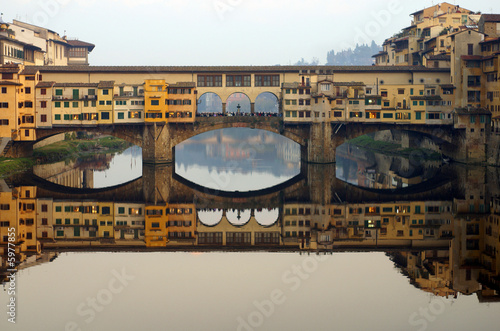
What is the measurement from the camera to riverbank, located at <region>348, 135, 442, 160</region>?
70.6 m

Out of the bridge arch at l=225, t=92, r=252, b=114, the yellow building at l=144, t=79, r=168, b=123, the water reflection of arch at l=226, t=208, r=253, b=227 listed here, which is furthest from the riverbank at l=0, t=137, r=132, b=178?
the bridge arch at l=225, t=92, r=252, b=114

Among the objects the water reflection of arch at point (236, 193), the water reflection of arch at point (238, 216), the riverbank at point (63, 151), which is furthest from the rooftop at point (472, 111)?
the riverbank at point (63, 151)

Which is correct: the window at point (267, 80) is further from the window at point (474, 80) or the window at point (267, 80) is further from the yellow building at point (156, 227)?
the yellow building at point (156, 227)

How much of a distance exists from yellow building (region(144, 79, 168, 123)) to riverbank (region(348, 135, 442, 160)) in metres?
28.8

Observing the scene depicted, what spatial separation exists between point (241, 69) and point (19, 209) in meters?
33.2

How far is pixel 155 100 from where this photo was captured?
2448 inches

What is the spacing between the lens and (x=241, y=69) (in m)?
65.6

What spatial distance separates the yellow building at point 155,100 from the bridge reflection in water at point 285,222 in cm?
1308

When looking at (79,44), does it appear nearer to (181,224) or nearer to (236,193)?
(236,193)

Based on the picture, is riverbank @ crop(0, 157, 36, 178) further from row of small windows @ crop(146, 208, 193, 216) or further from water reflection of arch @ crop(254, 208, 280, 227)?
water reflection of arch @ crop(254, 208, 280, 227)

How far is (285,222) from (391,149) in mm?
47061

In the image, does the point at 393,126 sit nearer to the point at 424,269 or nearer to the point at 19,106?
the point at 19,106

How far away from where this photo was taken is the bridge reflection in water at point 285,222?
27562 mm

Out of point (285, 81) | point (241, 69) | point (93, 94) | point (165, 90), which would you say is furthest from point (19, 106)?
point (285, 81)
